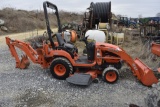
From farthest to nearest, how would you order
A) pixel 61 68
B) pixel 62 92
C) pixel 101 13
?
1. pixel 101 13
2. pixel 61 68
3. pixel 62 92

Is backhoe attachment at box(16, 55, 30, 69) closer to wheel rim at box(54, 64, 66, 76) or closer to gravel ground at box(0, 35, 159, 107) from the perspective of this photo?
gravel ground at box(0, 35, 159, 107)

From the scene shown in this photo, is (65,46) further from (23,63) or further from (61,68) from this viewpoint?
(23,63)

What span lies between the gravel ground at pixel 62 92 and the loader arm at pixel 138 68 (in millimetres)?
174

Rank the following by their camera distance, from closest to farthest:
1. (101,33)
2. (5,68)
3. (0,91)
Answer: (0,91) < (5,68) < (101,33)

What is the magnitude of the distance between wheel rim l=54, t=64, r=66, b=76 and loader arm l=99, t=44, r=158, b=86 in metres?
1.10

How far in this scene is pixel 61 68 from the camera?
6.09 m

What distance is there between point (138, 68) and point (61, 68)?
76.7 inches

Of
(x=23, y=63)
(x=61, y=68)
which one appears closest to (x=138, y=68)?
(x=61, y=68)

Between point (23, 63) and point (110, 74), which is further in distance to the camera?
point (23, 63)


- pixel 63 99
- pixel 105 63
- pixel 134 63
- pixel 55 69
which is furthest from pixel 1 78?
pixel 134 63

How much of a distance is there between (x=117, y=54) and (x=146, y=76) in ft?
2.95

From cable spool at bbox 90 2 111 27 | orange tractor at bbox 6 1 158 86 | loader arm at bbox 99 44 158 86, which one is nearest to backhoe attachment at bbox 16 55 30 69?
orange tractor at bbox 6 1 158 86

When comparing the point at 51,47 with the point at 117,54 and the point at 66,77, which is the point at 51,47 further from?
the point at 117,54

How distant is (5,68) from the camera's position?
24.1 ft
